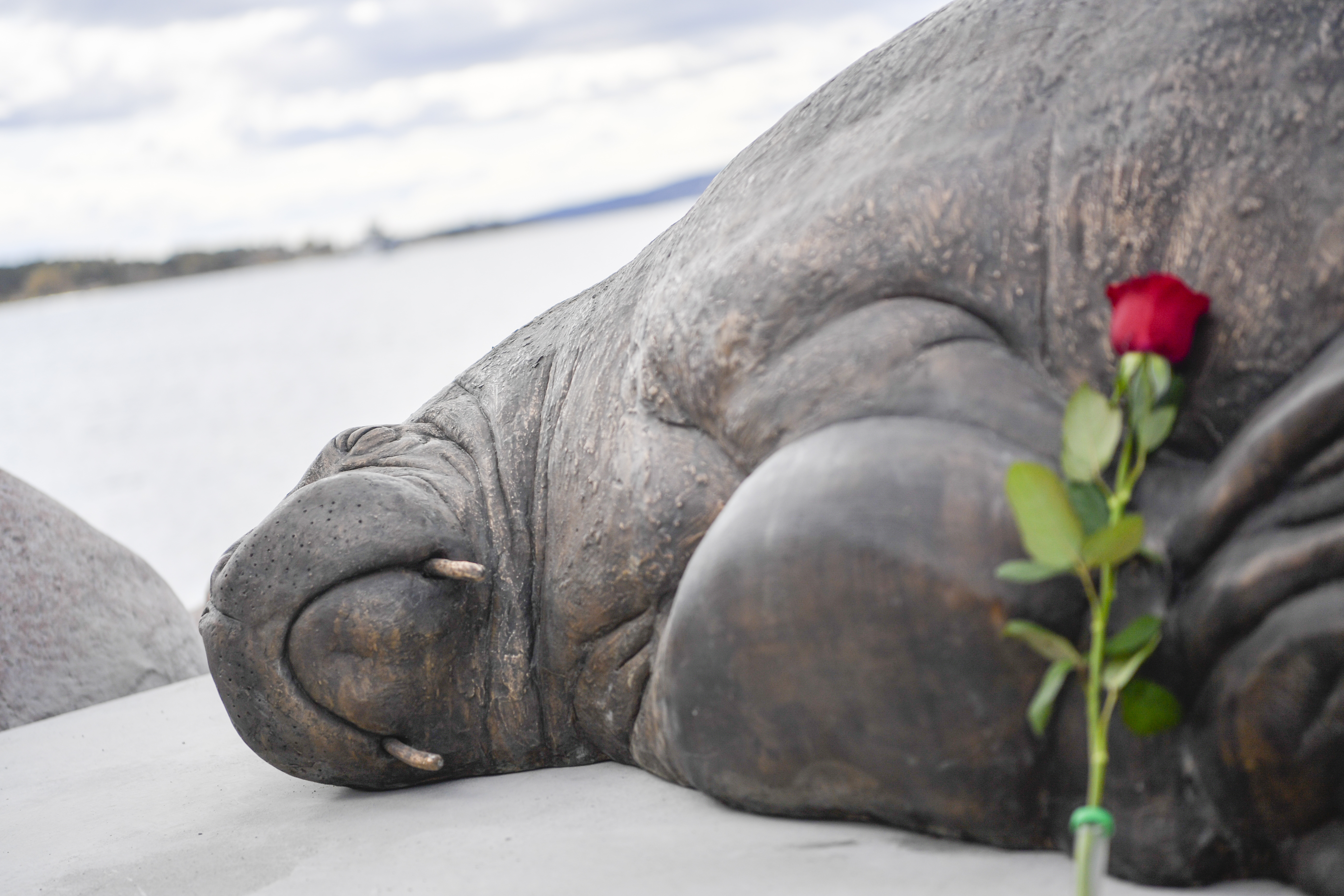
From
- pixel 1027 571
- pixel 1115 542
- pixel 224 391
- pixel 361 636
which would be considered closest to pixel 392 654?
pixel 361 636

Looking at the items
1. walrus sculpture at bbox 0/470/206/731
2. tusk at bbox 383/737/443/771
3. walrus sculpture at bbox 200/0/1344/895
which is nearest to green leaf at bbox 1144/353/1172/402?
walrus sculpture at bbox 200/0/1344/895

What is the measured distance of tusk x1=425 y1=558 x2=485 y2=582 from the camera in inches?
96.9

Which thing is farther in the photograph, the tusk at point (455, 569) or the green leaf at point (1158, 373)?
the tusk at point (455, 569)

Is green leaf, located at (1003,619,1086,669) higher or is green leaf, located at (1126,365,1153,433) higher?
green leaf, located at (1126,365,1153,433)

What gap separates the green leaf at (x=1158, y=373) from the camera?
1.68m

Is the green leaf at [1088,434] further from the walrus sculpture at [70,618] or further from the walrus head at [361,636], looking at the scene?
the walrus sculpture at [70,618]

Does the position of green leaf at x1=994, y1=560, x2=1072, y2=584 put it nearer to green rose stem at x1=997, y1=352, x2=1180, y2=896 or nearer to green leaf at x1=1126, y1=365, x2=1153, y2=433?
green rose stem at x1=997, y1=352, x2=1180, y2=896

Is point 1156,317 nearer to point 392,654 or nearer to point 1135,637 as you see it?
point 1135,637

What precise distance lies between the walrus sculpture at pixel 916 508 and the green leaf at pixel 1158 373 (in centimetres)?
14

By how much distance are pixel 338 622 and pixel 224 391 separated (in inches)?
736

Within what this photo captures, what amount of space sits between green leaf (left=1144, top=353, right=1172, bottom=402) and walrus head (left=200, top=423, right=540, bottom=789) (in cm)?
133

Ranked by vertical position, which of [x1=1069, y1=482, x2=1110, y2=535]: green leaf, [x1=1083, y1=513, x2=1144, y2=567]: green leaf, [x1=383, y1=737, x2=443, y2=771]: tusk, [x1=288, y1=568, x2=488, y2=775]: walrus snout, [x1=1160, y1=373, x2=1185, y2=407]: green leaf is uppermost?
[x1=1160, y1=373, x2=1185, y2=407]: green leaf

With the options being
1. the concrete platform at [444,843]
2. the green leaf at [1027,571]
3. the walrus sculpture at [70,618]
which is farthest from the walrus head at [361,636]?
the walrus sculpture at [70,618]

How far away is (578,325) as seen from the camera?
2887 millimetres
